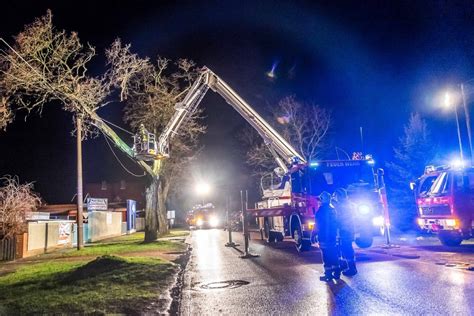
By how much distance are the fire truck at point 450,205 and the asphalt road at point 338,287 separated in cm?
106

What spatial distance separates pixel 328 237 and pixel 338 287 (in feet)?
3.52

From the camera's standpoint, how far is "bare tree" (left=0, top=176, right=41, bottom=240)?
1748 cm

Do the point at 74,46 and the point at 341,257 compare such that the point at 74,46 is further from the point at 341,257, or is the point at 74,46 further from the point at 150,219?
the point at 341,257

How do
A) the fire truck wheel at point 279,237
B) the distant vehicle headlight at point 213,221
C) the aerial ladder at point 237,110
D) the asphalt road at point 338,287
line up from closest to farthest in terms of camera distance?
the asphalt road at point 338,287
the aerial ladder at point 237,110
the fire truck wheel at point 279,237
the distant vehicle headlight at point 213,221

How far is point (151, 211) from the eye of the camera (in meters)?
21.7

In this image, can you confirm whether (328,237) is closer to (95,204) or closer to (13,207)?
(13,207)

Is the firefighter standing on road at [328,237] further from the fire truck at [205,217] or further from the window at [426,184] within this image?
the fire truck at [205,217]

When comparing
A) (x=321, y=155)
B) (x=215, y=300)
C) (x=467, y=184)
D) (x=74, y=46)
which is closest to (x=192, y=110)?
(x=74, y=46)

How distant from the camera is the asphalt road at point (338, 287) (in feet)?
20.6

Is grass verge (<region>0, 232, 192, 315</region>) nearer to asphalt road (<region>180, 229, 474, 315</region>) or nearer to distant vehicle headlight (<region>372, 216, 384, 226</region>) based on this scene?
asphalt road (<region>180, 229, 474, 315</region>)

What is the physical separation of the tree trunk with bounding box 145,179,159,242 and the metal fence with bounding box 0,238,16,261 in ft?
20.9

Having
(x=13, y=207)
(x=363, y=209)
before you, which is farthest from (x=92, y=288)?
(x=13, y=207)

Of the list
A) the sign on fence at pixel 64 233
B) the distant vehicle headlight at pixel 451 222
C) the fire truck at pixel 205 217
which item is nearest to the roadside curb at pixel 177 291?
the distant vehicle headlight at pixel 451 222

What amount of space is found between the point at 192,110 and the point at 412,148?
19081mm
